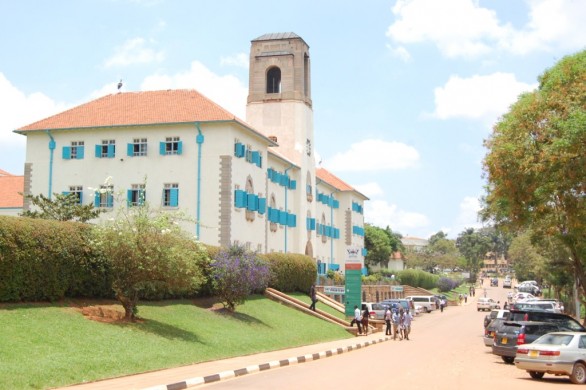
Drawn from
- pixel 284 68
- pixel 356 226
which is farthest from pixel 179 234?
pixel 356 226

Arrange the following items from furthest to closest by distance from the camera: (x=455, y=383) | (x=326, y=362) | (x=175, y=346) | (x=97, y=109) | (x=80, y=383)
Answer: (x=97, y=109)
(x=326, y=362)
(x=175, y=346)
(x=455, y=383)
(x=80, y=383)

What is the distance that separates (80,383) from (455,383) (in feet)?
26.9

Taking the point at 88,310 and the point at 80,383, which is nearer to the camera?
the point at 80,383

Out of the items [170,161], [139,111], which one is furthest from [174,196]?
[139,111]

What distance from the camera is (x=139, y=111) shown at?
148 ft

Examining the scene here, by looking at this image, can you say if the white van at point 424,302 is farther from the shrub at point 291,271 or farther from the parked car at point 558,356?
the parked car at point 558,356

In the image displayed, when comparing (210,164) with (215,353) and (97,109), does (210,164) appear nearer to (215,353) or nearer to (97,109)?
(97,109)

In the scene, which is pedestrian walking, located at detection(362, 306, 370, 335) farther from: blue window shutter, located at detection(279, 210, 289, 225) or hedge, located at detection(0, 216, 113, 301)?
hedge, located at detection(0, 216, 113, 301)

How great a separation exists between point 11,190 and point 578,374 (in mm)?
47865

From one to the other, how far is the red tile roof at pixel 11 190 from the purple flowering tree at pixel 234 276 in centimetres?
2756

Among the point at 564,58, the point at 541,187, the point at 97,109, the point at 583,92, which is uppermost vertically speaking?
the point at 97,109

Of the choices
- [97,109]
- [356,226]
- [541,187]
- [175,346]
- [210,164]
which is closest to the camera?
[175,346]

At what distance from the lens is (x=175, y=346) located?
68.1 ft

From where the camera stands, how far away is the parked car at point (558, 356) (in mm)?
17406
